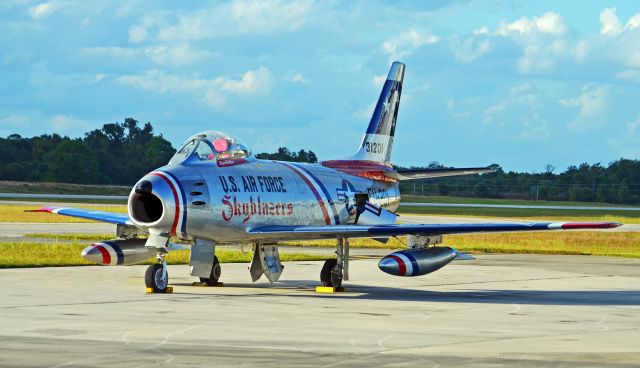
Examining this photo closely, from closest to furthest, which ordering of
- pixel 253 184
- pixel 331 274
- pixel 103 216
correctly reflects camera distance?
pixel 253 184
pixel 331 274
pixel 103 216

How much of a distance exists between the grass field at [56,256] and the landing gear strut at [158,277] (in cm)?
804

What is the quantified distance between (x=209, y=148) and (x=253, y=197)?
1.47 metres

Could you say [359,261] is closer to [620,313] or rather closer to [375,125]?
[375,125]

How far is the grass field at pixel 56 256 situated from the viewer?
3139 cm

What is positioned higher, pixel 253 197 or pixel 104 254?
pixel 253 197

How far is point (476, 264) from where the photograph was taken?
36.8 m

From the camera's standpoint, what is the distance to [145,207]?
2362 cm

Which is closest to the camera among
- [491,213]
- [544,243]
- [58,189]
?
[544,243]

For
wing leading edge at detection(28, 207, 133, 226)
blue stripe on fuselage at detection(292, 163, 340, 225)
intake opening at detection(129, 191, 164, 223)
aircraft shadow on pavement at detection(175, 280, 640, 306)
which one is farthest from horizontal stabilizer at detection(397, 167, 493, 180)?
intake opening at detection(129, 191, 164, 223)

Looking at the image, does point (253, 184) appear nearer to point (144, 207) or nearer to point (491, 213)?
point (144, 207)

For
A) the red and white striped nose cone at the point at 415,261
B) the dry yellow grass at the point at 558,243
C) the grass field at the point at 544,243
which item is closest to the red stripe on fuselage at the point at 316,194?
the red and white striped nose cone at the point at 415,261

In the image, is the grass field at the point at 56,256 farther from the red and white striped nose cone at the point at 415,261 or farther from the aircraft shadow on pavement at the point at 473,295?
the red and white striped nose cone at the point at 415,261

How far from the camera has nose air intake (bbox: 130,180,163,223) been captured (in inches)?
918

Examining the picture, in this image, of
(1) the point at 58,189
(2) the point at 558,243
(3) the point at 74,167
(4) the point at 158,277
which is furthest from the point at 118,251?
(3) the point at 74,167
